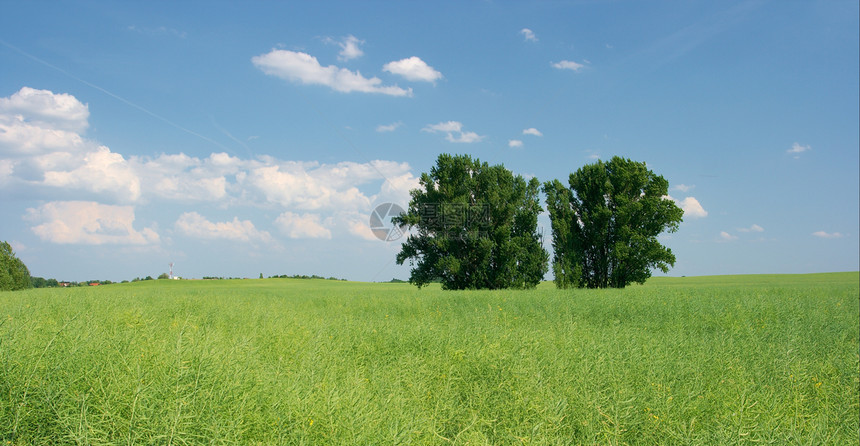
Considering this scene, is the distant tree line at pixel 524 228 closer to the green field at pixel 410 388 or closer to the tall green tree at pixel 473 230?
the tall green tree at pixel 473 230

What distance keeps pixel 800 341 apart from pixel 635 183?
2266 centimetres

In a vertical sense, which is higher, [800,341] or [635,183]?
[635,183]

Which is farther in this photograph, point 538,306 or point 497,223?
point 497,223

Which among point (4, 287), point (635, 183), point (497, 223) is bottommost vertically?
point (4, 287)

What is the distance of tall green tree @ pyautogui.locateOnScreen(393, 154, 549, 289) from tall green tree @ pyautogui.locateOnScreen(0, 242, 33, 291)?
119ft

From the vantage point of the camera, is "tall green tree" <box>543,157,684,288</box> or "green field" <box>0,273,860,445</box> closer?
"green field" <box>0,273,860,445</box>

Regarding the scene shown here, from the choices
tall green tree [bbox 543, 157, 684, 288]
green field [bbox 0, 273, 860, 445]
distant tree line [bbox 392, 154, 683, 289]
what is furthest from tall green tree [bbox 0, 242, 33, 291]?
tall green tree [bbox 543, 157, 684, 288]

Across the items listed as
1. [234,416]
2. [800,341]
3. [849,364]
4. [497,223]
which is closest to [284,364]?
[234,416]

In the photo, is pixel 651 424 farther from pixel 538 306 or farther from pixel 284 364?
pixel 538 306

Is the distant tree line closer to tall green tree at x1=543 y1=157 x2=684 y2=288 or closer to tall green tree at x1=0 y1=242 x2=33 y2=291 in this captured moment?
tall green tree at x1=543 y1=157 x2=684 y2=288

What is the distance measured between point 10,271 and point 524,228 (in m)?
46.7

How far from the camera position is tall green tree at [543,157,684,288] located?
29328mm

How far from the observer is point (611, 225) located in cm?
3061

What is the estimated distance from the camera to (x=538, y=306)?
1441 centimetres
